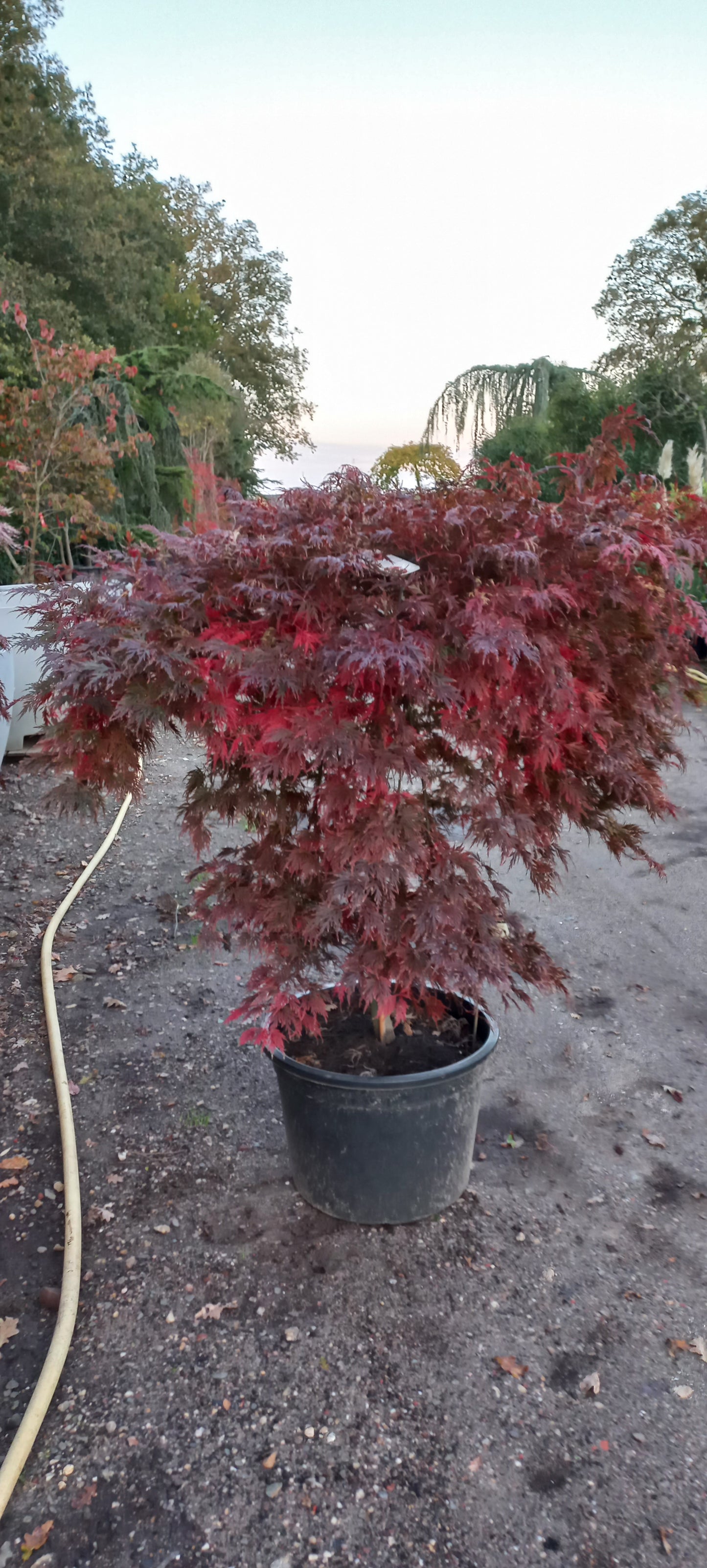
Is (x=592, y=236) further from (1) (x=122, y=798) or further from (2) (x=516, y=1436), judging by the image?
(2) (x=516, y=1436)

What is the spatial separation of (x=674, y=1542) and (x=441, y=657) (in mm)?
A: 1467

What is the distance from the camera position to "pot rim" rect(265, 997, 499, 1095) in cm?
195

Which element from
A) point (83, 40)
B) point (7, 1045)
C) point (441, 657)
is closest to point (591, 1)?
point (441, 657)

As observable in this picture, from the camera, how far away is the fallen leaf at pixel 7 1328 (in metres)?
1.82

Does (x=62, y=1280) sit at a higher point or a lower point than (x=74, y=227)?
lower

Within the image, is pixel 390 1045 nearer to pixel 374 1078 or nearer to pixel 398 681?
pixel 374 1078

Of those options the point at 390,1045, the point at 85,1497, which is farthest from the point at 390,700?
the point at 85,1497

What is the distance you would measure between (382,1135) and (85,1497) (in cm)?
84

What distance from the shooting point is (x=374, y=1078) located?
195cm

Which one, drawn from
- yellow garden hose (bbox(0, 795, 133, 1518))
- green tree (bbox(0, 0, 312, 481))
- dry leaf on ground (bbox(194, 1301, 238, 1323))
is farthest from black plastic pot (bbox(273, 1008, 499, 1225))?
green tree (bbox(0, 0, 312, 481))

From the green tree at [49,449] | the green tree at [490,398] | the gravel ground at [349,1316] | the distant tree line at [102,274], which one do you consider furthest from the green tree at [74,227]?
the gravel ground at [349,1316]

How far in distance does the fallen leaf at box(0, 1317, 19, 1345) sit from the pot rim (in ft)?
2.42

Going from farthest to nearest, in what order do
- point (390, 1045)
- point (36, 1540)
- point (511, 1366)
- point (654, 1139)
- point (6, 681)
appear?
point (6, 681)
point (654, 1139)
point (390, 1045)
point (511, 1366)
point (36, 1540)

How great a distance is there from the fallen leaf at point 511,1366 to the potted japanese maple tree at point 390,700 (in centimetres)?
44
